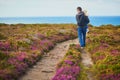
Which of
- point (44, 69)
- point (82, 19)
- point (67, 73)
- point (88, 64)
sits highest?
point (82, 19)

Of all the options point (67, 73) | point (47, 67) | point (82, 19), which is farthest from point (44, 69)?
point (82, 19)

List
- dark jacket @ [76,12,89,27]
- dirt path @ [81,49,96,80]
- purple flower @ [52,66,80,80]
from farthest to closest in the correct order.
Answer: dark jacket @ [76,12,89,27]
dirt path @ [81,49,96,80]
purple flower @ [52,66,80,80]

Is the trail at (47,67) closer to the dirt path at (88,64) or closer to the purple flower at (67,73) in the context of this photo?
the dirt path at (88,64)

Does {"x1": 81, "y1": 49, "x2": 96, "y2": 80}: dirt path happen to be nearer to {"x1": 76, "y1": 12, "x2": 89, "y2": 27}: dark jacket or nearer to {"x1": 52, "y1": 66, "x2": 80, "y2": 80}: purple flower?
{"x1": 52, "y1": 66, "x2": 80, "y2": 80}: purple flower

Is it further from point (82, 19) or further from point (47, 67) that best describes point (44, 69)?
point (82, 19)

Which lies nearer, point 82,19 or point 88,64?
point 88,64

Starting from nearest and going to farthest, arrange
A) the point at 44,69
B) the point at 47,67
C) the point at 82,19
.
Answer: the point at 44,69 → the point at 47,67 → the point at 82,19

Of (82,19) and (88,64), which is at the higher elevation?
(82,19)

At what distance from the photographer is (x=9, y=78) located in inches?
614

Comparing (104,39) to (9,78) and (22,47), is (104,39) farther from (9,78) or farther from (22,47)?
(9,78)

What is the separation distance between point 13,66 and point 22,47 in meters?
7.14

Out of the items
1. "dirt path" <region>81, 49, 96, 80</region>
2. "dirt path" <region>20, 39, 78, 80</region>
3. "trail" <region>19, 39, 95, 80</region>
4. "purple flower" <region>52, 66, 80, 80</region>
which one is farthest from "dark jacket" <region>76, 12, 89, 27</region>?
"purple flower" <region>52, 66, 80, 80</region>

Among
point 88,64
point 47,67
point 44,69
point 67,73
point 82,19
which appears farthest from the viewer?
point 82,19

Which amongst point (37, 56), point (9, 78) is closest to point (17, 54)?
point (37, 56)
